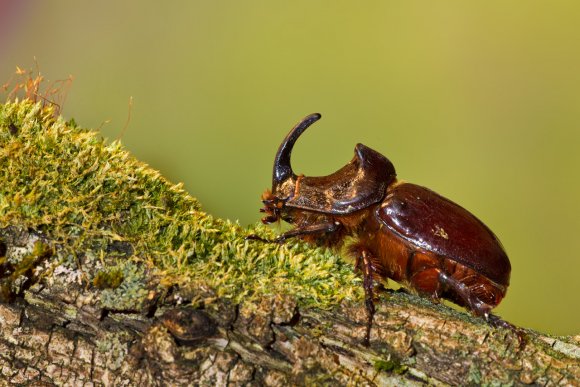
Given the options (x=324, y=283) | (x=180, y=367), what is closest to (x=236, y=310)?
(x=180, y=367)

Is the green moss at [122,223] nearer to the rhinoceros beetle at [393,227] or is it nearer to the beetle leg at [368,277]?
the beetle leg at [368,277]

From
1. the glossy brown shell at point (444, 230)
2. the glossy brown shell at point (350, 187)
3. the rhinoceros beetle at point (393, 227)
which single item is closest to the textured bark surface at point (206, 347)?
the rhinoceros beetle at point (393, 227)

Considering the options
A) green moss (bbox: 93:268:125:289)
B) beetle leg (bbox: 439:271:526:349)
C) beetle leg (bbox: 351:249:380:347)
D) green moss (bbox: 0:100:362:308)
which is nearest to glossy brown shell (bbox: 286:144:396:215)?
beetle leg (bbox: 351:249:380:347)

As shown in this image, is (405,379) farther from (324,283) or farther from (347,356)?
(324,283)

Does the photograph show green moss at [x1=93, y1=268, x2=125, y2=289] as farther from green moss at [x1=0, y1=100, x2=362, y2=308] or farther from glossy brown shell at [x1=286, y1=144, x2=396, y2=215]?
glossy brown shell at [x1=286, y1=144, x2=396, y2=215]

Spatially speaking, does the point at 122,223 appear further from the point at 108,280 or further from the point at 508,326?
the point at 508,326

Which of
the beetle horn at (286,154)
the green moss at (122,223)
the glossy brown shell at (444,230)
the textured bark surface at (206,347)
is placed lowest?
the textured bark surface at (206,347)
